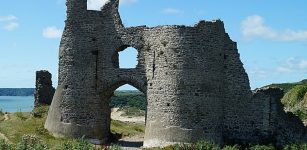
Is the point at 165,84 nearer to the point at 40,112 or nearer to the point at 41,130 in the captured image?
the point at 41,130

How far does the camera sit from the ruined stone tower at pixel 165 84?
3095cm

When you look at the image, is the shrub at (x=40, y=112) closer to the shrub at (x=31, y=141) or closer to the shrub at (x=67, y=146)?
the shrub at (x=31, y=141)

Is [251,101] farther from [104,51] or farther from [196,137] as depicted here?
[104,51]

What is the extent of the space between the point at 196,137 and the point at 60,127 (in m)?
8.64

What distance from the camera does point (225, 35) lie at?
3250cm

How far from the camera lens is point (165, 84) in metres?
31.3

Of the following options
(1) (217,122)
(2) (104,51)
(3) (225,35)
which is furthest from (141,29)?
(1) (217,122)

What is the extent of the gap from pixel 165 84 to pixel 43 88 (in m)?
14.0

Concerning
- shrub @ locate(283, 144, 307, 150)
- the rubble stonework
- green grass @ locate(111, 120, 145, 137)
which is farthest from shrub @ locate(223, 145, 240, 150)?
the rubble stonework

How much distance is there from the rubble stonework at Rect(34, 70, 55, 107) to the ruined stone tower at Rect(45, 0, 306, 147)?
23.0 feet

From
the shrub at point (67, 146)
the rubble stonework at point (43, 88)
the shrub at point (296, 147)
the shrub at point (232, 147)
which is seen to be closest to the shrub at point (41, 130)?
the shrub at point (67, 146)

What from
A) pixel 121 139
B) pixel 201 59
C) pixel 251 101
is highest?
pixel 201 59

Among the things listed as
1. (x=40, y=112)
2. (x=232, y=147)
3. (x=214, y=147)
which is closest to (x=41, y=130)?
(x=40, y=112)

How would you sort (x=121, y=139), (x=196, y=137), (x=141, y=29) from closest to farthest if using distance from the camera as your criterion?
(x=196, y=137), (x=141, y=29), (x=121, y=139)
